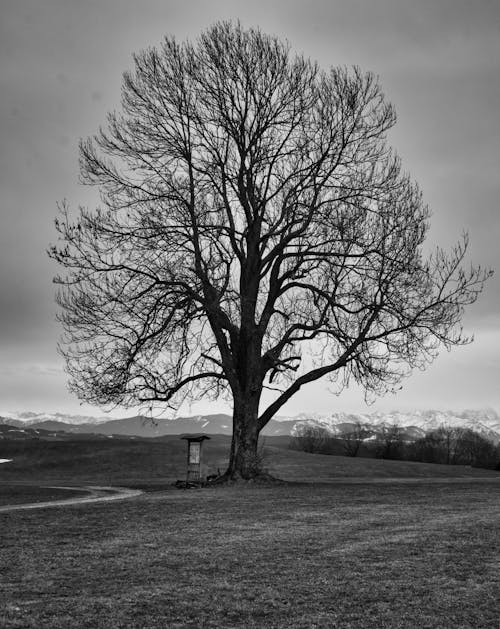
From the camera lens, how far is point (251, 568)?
36.0ft

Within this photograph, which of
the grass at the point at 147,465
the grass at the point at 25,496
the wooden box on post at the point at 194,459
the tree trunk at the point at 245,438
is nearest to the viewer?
the grass at the point at 25,496

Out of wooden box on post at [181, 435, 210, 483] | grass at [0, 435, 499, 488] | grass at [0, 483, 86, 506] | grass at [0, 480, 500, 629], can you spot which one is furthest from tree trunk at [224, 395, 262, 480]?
grass at [0, 435, 499, 488]

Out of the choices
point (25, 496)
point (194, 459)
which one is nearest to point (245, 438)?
point (194, 459)

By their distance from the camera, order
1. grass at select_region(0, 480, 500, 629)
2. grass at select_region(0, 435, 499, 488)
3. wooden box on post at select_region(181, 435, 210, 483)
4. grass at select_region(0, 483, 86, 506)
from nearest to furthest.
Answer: grass at select_region(0, 480, 500, 629), grass at select_region(0, 483, 86, 506), wooden box on post at select_region(181, 435, 210, 483), grass at select_region(0, 435, 499, 488)

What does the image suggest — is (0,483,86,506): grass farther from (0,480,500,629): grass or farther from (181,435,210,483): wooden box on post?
(0,480,500,629): grass

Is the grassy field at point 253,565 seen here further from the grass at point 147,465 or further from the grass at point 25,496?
the grass at point 147,465

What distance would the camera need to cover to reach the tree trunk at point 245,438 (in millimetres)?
31734

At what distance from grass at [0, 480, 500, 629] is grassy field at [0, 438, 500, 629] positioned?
23 mm

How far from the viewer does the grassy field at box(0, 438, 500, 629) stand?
8.36m

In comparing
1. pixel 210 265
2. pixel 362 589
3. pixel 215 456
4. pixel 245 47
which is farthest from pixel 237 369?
pixel 215 456

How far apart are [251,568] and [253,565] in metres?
0.24

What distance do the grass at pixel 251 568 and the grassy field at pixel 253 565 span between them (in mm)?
23

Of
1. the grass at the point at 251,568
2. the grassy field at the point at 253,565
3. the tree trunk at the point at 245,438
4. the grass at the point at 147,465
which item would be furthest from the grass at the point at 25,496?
the grass at the point at 147,465

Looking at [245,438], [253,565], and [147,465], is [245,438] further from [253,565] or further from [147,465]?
[147,465]
